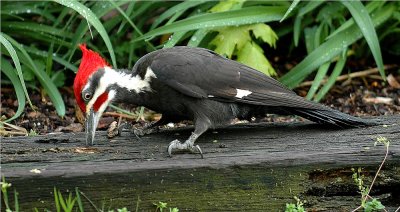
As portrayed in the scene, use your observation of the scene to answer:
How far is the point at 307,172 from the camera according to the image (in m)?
3.44

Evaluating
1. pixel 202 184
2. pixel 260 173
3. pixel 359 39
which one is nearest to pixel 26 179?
pixel 202 184

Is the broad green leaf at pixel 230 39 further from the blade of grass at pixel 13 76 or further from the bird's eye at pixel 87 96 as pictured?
the bird's eye at pixel 87 96

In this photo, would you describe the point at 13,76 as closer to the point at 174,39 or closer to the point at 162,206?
the point at 174,39

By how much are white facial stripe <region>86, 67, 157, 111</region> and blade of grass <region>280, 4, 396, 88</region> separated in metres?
1.49

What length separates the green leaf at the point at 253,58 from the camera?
4922mm

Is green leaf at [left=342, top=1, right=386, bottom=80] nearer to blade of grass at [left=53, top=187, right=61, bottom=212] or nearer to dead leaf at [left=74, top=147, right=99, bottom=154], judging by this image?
dead leaf at [left=74, top=147, right=99, bottom=154]

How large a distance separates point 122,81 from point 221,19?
3.99ft

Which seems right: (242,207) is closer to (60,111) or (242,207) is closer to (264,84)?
(264,84)

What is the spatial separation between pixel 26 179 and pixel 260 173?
37.6 inches

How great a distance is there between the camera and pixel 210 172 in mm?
3346

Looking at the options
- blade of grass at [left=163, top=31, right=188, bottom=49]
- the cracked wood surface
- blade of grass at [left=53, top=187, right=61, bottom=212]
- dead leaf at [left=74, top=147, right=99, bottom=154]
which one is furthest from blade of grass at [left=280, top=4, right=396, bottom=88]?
blade of grass at [left=53, top=187, right=61, bottom=212]

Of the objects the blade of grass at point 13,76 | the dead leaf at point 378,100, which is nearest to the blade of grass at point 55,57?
the blade of grass at point 13,76

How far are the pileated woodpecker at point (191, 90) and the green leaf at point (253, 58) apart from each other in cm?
105

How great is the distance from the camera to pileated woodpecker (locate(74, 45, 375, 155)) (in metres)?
3.71
